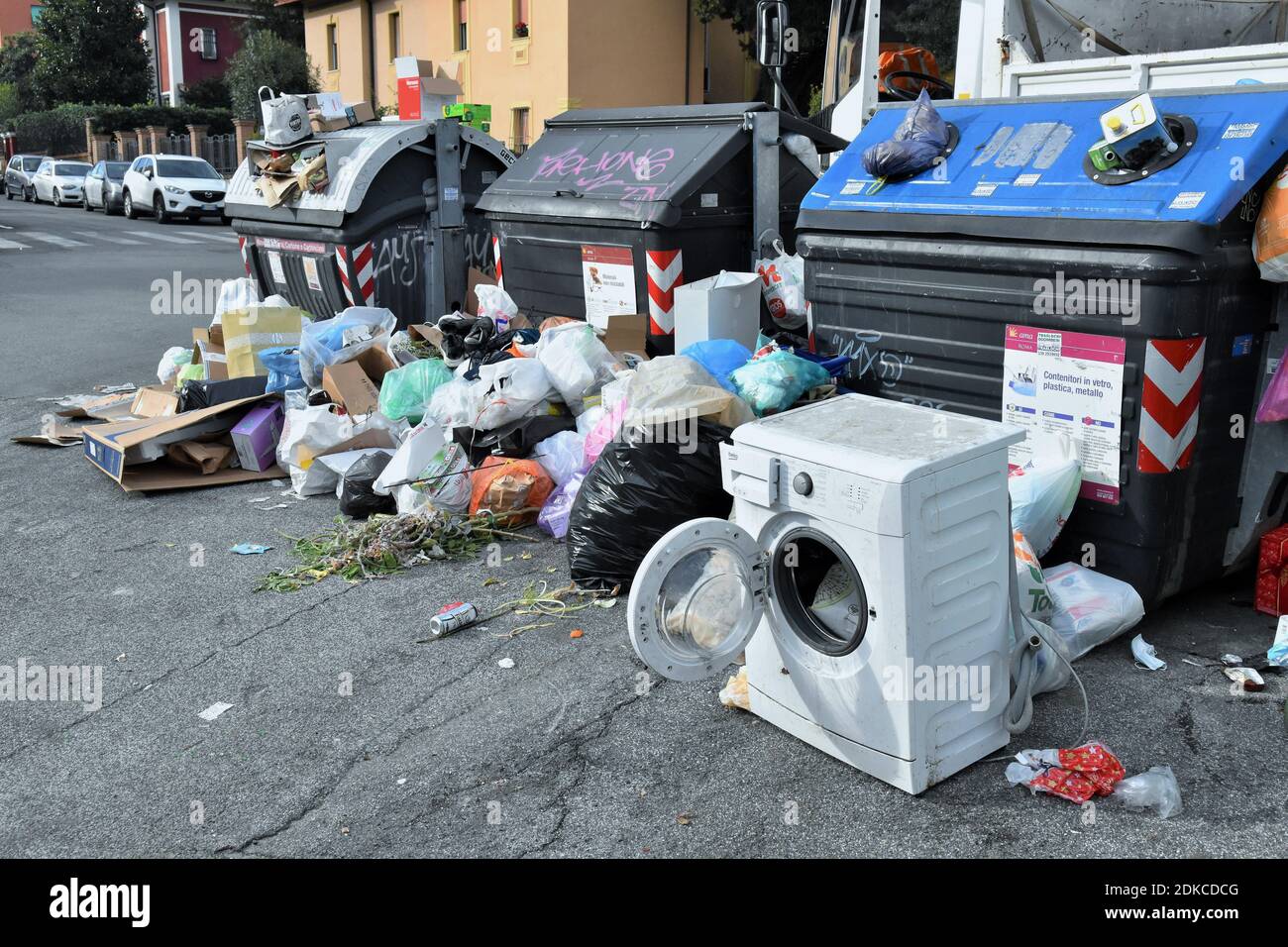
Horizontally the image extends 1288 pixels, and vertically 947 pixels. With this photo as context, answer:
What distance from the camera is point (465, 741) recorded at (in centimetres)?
334

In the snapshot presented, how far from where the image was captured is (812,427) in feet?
10.5

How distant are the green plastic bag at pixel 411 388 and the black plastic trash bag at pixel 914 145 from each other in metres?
2.58

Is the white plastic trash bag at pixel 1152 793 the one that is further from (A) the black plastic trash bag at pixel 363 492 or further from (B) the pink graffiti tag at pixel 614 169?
(B) the pink graffiti tag at pixel 614 169

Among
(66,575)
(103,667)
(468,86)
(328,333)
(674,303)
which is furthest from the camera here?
(468,86)

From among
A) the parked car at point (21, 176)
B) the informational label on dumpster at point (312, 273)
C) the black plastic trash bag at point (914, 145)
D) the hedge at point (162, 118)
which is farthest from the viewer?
the hedge at point (162, 118)

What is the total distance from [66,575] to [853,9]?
5.40m

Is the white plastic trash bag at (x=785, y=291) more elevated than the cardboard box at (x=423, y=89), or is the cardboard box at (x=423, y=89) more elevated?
the cardboard box at (x=423, y=89)

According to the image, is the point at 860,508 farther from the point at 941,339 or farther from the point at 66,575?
the point at 66,575

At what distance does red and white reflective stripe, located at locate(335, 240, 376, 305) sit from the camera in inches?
299

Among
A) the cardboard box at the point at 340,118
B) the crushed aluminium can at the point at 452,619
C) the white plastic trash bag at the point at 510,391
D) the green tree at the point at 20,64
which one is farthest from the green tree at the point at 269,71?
the crushed aluminium can at the point at 452,619

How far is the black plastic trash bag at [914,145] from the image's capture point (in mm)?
4391

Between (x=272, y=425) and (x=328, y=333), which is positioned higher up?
(x=328, y=333)

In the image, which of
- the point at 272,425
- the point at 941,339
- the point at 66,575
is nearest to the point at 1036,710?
the point at 941,339

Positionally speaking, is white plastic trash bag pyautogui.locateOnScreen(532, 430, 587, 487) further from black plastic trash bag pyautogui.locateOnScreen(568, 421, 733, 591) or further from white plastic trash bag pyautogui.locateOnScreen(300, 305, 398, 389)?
white plastic trash bag pyautogui.locateOnScreen(300, 305, 398, 389)
